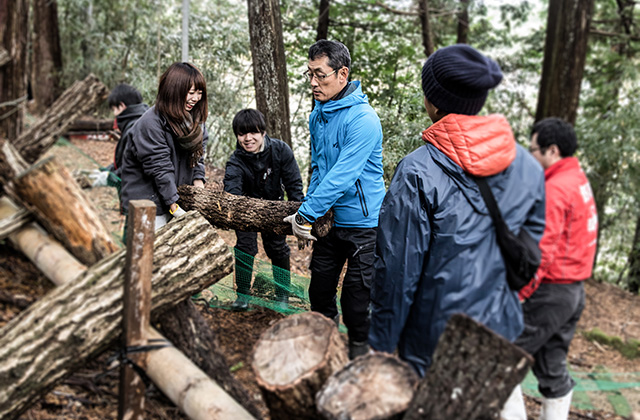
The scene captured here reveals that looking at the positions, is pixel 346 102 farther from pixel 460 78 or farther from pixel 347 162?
pixel 460 78

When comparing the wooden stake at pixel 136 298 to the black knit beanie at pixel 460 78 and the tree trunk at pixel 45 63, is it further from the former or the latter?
the tree trunk at pixel 45 63

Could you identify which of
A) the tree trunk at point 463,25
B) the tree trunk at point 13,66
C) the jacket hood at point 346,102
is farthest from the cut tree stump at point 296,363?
the tree trunk at point 463,25

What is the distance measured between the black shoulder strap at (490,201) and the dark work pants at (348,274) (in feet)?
4.21

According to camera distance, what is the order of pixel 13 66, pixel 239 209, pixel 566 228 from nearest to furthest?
pixel 566 228 → pixel 239 209 → pixel 13 66

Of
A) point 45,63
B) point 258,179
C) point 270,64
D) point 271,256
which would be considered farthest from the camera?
point 45,63

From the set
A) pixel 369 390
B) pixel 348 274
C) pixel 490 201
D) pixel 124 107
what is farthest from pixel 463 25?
pixel 369 390

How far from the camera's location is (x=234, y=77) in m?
9.32

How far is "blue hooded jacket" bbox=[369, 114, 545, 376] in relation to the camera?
1.81 m

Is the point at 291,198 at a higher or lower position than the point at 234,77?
lower

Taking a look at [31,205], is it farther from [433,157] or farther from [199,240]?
[433,157]

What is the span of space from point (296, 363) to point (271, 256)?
2.50 m

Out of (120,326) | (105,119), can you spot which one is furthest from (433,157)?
(105,119)

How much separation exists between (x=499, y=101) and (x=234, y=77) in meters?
5.54

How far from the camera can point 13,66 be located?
5.00m
